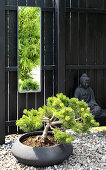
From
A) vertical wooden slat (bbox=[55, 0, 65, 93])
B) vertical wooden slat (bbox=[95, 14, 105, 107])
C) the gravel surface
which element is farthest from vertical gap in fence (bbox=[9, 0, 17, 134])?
vertical wooden slat (bbox=[95, 14, 105, 107])

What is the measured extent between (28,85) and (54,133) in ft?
4.03

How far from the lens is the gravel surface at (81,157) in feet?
6.98

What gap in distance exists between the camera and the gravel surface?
213 centimetres

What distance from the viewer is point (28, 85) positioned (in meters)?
3.12

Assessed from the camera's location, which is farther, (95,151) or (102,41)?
(102,41)

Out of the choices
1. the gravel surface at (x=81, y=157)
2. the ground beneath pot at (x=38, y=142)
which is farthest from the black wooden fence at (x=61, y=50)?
the ground beneath pot at (x=38, y=142)

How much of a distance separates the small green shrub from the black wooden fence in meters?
0.08

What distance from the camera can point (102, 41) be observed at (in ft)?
11.3

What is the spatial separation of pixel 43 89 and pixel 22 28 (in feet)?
2.87

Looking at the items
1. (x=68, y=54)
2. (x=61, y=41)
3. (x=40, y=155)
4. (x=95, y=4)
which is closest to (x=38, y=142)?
(x=40, y=155)

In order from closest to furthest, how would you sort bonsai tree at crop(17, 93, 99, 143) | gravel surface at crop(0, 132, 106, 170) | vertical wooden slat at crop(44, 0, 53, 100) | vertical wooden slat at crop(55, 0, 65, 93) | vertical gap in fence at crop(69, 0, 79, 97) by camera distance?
bonsai tree at crop(17, 93, 99, 143) < gravel surface at crop(0, 132, 106, 170) < vertical wooden slat at crop(55, 0, 65, 93) < vertical wooden slat at crop(44, 0, 53, 100) < vertical gap in fence at crop(69, 0, 79, 97)

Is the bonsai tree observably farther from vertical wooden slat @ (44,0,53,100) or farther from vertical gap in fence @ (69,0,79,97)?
vertical gap in fence @ (69,0,79,97)

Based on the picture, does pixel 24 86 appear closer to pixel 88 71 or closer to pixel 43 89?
pixel 43 89

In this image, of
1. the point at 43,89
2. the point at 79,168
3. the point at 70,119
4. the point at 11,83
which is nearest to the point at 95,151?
the point at 79,168
